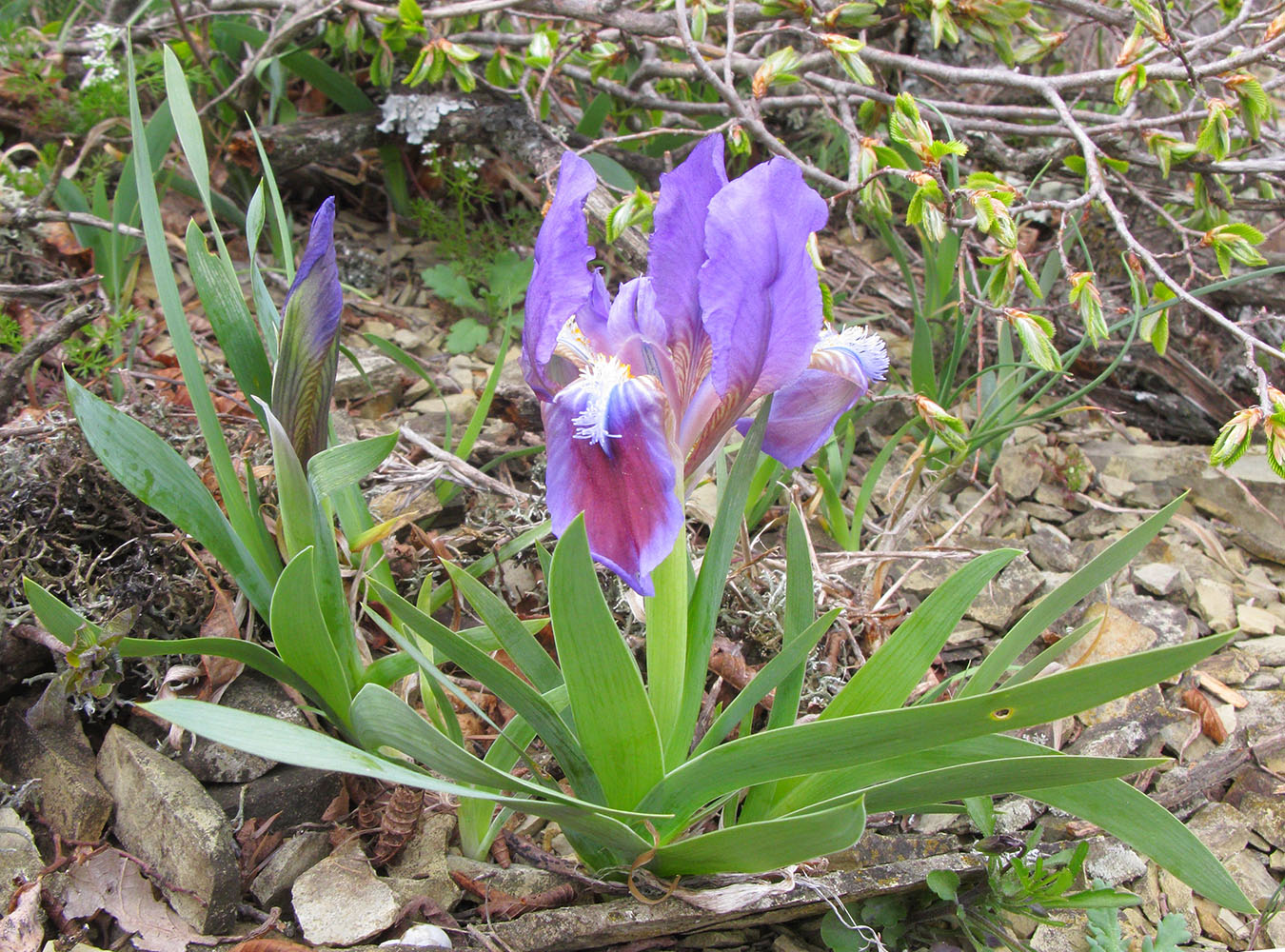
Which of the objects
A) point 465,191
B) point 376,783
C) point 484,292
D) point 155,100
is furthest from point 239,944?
point 155,100

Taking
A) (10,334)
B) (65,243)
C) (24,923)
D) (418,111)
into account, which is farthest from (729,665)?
(65,243)

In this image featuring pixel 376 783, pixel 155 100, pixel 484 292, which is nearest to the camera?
pixel 376 783

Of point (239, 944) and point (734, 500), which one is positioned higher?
point (734, 500)

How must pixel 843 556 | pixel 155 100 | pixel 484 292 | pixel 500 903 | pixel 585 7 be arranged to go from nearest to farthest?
pixel 500 903 → pixel 843 556 → pixel 585 7 → pixel 484 292 → pixel 155 100

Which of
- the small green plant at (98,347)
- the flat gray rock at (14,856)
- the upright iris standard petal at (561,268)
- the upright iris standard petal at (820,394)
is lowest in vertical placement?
the flat gray rock at (14,856)

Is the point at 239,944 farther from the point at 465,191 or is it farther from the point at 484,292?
the point at 465,191

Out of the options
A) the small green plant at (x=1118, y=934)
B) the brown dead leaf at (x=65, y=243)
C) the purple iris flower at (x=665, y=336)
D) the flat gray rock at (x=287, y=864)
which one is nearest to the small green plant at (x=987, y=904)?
the small green plant at (x=1118, y=934)

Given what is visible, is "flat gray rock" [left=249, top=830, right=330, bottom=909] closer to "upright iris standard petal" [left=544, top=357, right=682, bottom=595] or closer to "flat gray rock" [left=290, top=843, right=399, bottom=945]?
"flat gray rock" [left=290, top=843, right=399, bottom=945]

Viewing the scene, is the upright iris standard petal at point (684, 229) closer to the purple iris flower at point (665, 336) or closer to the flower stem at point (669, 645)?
the purple iris flower at point (665, 336)
